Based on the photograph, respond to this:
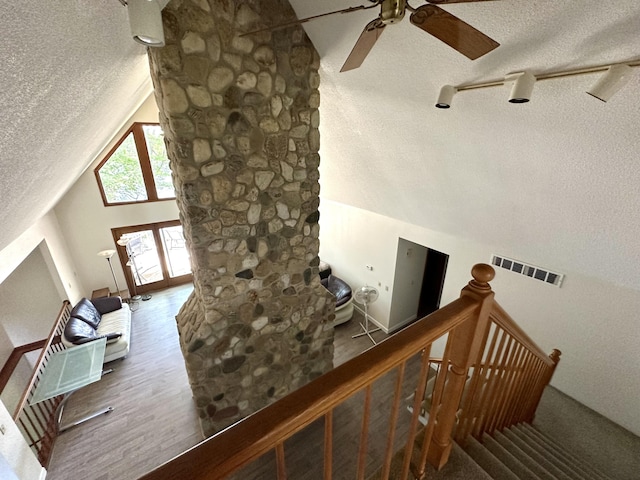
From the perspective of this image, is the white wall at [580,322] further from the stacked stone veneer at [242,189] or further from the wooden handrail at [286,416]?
the wooden handrail at [286,416]

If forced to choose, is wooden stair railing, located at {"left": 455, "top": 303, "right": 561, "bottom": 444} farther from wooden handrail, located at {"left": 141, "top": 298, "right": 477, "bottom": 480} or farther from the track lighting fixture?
the track lighting fixture

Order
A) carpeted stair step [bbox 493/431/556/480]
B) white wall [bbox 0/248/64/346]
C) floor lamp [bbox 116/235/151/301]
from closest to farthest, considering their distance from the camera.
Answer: carpeted stair step [bbox 493/431/556/480], white wall [bbox 0/248/64/346], floor lamp [bbox 116/235/151/301]

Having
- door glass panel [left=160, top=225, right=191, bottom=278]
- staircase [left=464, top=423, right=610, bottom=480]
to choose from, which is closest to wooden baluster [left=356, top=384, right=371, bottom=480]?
staircase [left=464, top=423, right=610, bottom=480]

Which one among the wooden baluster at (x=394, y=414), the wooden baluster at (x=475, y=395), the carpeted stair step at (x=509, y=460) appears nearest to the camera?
the wooden baluster at (x=394, y=414)

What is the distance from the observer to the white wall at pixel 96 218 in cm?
628

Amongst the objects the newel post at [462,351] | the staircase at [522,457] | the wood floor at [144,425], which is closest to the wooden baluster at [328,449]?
the newel post at [462,351]

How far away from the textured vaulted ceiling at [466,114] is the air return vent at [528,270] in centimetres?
18

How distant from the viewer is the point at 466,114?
7.23 ft

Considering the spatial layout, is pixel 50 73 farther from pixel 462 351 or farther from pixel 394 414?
pixel 462 351

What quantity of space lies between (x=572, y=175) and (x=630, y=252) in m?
1.10

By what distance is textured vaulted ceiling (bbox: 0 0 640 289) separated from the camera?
1286 mm

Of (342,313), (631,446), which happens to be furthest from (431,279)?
(631,446)

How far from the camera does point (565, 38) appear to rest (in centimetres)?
146

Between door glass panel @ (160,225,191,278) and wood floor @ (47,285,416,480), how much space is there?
103 inches
